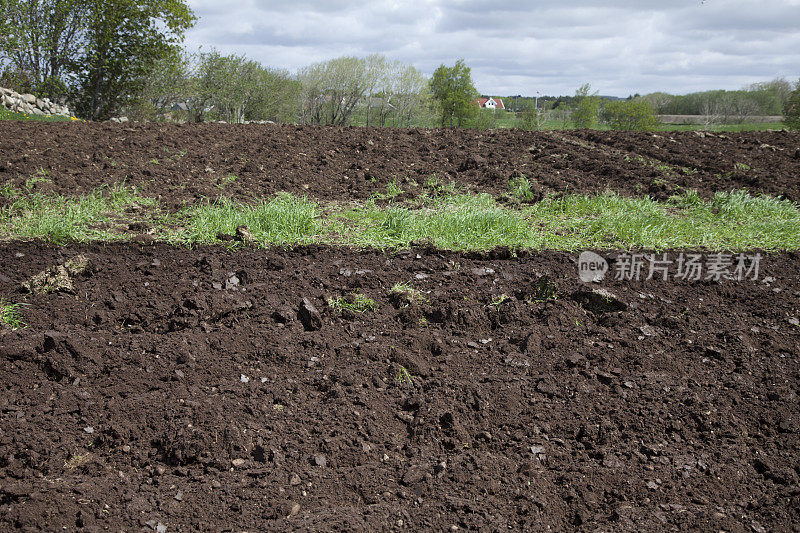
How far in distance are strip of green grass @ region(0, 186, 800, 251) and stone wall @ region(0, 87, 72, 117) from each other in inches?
497

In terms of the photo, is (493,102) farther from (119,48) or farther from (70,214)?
(70,214)

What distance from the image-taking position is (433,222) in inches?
186

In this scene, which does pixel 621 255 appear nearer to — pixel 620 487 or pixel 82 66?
pixel 620 487

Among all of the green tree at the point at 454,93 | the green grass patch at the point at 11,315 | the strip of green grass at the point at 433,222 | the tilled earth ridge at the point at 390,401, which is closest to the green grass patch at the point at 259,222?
the strip of green grass at the point at 433,222

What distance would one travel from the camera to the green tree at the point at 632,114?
35.3m

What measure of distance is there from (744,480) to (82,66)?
67.1 feet

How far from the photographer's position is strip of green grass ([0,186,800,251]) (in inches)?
173

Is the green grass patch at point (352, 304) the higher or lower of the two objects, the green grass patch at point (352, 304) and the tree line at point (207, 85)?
the lower

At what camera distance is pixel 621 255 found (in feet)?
14.0

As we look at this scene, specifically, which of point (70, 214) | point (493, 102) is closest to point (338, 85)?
point (70, 214)

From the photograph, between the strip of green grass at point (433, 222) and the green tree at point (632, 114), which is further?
the green tree at point (632, 114)
